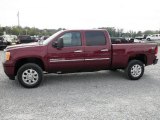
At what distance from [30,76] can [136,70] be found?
11.8 feet

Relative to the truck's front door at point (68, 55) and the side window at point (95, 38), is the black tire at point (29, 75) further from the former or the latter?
the side window at point (95, 38)

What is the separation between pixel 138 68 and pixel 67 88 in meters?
2.73

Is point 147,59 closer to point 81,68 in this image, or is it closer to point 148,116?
point 81,68

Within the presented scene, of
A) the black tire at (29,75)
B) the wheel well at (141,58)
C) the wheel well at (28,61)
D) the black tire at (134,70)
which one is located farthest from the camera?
the wheel well at (141,58)

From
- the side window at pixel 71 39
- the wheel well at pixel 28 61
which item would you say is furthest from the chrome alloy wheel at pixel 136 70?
the wheel well at pixel 28 61

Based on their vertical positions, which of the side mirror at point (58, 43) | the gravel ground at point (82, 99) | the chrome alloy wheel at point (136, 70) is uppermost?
the side mirror at point (58, 43)

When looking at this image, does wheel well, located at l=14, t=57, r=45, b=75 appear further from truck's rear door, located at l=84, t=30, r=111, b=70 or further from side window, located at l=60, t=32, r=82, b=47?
truck's rear door, located at l=84, t=30, r=111, b=70

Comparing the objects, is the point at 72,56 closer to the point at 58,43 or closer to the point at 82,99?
the point at 58,43

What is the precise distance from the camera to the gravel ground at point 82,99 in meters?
4.45

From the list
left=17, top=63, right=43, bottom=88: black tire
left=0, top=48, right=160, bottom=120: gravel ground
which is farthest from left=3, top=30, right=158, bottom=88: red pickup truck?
left=0, top=48, right=160, bottom=120: gravel ground

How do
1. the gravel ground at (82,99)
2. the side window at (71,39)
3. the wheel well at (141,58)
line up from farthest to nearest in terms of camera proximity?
the wheel well at (141,58) < the side window at (71,39) < the gravel ground at (82,99)

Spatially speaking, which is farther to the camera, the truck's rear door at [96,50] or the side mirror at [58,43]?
the truck's rear door at [96,50]

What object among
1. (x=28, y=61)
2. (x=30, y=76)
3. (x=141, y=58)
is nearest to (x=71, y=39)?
(x=28, y=61)

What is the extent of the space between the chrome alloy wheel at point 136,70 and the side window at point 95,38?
140cm
